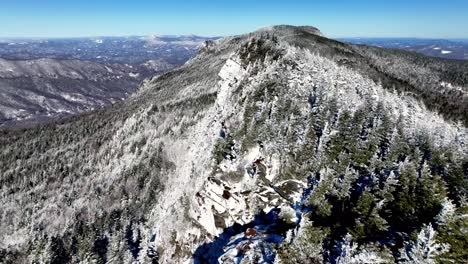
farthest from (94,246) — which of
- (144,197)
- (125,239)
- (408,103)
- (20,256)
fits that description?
(408,103)

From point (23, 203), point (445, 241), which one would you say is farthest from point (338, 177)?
point (23, 203)

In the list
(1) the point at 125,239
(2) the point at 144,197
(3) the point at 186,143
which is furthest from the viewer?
(3) the point at 186,143

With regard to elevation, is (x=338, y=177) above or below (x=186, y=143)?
above

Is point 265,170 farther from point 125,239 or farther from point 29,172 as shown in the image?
point 29,172

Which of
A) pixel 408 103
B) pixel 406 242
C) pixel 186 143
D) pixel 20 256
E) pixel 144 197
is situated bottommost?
pixel 20 256

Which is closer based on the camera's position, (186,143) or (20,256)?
(20,256)

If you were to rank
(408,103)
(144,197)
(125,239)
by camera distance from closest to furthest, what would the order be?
1. (408,103)
2. (125,239)
3. (144,197)

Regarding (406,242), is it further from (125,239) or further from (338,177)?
(125,239)
